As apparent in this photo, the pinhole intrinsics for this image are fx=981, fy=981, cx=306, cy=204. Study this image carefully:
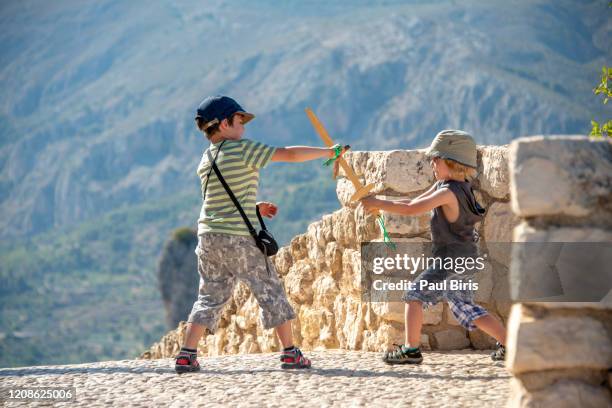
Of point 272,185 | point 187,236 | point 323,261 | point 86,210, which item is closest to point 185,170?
point 86,210

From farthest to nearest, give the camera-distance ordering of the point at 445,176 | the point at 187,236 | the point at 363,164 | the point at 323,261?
the point at 187,236 → the point at 323,261 → the point at 363,164 → the point at 445,176

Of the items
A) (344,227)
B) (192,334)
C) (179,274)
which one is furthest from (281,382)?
(179,274)

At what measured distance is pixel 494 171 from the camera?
624cm

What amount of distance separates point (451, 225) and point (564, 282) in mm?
1477

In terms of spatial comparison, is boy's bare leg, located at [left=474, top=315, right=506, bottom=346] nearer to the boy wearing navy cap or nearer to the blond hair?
the blond hair

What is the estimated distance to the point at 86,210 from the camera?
199 metres

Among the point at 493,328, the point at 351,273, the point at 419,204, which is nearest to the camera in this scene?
the point at 419,204

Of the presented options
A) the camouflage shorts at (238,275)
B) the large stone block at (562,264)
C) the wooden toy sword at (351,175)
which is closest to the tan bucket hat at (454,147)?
the wooden toy sword at (351,175)

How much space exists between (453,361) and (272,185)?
148095 millimetres

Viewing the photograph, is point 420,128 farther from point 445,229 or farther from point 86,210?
point 445,229

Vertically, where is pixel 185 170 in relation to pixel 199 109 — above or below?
above

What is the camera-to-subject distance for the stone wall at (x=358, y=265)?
630 cm

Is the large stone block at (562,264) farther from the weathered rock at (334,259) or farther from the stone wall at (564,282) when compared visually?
the weathered rock at (334,259)

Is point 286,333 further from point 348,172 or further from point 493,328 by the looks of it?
A: point 493,328
